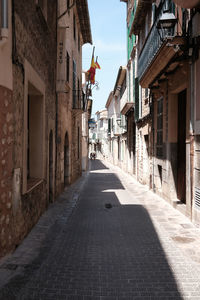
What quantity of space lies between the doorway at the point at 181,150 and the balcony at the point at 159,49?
1194mm

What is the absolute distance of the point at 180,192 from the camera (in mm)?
9375

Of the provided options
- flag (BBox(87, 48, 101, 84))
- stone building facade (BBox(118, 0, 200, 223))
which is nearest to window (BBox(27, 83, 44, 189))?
stone building facade (BBox(118, 0, 200, 223))

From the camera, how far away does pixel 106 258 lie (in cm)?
490

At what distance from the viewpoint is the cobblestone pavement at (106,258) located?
378 cm

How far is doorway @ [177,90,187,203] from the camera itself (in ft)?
30.0

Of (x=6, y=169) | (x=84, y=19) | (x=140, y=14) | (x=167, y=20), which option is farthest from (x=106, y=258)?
(x=84, y=19)

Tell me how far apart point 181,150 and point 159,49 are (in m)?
3.16

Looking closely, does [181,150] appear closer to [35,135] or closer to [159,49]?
[159,49]

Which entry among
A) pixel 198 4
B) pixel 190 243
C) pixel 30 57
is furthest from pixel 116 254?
pixel 198 4

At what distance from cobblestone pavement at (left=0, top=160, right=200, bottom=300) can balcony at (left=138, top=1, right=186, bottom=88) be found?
14.0 ft

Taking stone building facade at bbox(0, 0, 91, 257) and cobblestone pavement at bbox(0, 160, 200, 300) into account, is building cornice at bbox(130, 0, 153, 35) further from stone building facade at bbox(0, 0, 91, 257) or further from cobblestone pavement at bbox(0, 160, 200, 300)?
cobblestone pavement at bbox(0, 160, 200, 300)

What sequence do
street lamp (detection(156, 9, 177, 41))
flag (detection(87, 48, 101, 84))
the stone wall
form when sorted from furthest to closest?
1. flag (detection(87, 48, 101, 84))
2. street lamp (detection(156, 9, 177, 41))
3. the stone wall

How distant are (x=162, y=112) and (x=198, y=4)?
4738 millimetres

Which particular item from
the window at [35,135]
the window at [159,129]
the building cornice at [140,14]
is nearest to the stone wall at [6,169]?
the window at [35,135]
